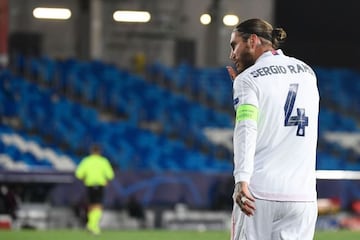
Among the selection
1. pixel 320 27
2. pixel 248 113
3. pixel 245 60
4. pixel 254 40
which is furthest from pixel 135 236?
pixel 320 27

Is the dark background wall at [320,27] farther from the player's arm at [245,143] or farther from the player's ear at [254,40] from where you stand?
Result: the player's arm at [245,143]

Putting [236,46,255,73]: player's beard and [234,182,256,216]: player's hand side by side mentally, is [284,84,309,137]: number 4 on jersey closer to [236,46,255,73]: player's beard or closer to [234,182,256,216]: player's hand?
[236,46,255,73]: player's beard

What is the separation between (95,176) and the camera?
20672 millimetres

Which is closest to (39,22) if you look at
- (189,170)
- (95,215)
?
(189,170)

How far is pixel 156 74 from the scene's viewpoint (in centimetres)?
3061

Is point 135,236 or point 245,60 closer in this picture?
point 245,60

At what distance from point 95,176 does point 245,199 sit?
633 inches

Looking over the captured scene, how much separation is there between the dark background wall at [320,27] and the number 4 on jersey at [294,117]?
86.6ft

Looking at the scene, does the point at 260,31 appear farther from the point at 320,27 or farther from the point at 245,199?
the point at 320,27

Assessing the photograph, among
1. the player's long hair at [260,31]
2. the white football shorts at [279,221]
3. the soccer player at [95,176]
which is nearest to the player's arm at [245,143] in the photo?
the white football shorts at [279,221]

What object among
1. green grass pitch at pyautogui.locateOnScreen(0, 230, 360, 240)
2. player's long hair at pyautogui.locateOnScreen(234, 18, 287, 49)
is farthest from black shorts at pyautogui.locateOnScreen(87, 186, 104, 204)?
player's long hair at pyautogui.locateOnScreen(234, 18, 287, 49)

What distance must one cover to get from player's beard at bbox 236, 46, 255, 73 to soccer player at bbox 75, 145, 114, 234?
1526 centimetres

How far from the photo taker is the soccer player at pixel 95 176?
20375 mm

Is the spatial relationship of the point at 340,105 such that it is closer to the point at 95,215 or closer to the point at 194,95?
the point at 194,95
